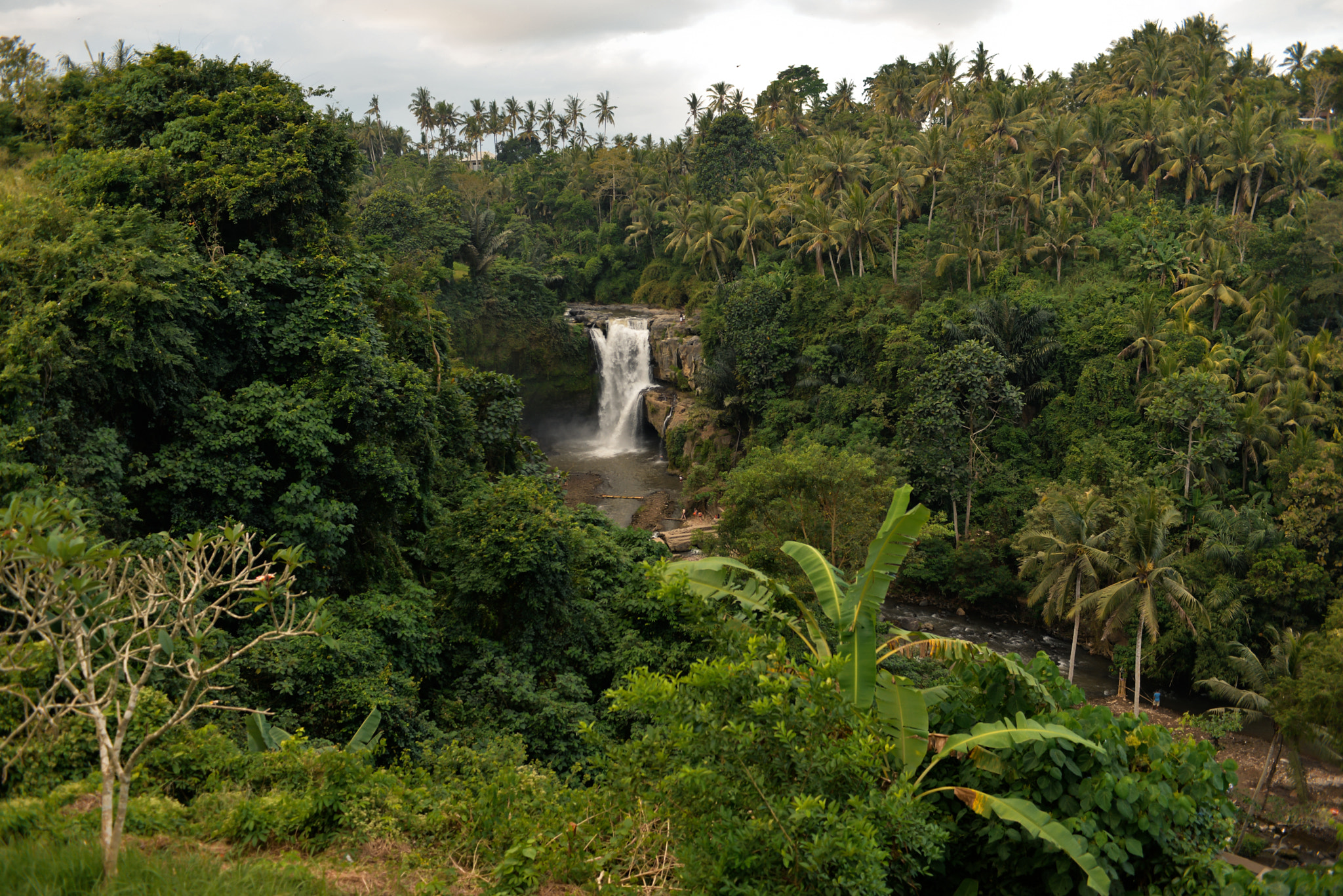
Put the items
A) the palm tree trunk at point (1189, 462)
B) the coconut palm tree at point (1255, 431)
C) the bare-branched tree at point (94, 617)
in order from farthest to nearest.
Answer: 1. the palm tree trunk at point (1189, 462)
2. the coconut palm tree at point (1255, 431)
3. the bare-branched tree at point (94, 617)

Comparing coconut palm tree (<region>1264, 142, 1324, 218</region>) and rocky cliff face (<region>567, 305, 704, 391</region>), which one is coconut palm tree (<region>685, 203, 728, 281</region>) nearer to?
rocky cliff face (<region>567, 305, 704, 391</region>)

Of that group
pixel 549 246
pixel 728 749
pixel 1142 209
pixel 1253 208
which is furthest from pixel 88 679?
pixel 549 246

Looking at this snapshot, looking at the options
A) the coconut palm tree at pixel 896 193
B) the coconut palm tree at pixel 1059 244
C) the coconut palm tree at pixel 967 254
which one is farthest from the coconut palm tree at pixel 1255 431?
the coconut palm tree at pixel 896 193

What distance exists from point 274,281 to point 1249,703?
2587cm

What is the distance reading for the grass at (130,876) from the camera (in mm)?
5316

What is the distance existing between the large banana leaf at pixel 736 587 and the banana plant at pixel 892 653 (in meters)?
0.01

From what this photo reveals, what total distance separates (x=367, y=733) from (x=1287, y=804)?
22777 millimetres

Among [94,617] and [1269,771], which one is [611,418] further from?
[94,617]

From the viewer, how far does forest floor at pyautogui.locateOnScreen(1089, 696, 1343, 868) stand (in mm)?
18984

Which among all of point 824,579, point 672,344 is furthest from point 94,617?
point 672,344

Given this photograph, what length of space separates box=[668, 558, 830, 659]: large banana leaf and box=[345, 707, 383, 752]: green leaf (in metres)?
4.53

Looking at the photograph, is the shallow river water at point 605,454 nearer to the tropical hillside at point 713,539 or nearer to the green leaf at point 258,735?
the tropical hillside at point 713,539

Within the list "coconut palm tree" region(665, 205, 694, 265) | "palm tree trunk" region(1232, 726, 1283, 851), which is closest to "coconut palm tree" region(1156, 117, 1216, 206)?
"coconut palm tree" region(665, 205, 694, 265)

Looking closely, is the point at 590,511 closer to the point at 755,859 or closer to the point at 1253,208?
the point at 755,859
